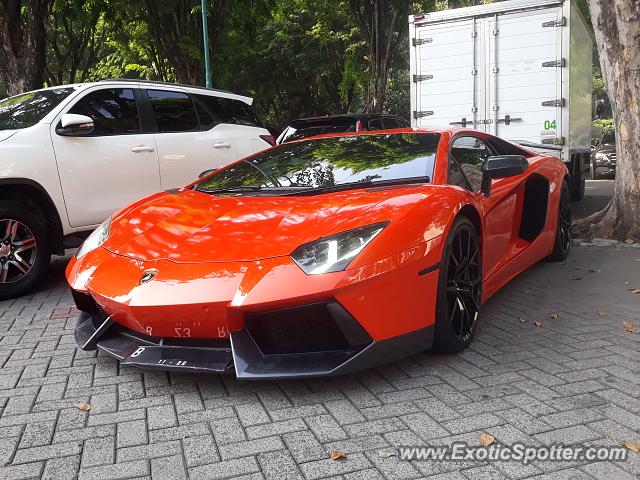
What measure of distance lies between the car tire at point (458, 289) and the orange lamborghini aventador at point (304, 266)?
0.04ft

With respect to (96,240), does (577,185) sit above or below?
below

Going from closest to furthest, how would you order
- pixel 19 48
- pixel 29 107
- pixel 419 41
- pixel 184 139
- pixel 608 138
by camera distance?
pixel 29 107 < pixel 184 139 < pixel 419 41 < pixel 19 48 < pixel 608 138

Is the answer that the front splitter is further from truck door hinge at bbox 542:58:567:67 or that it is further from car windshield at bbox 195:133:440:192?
truck door hinge at bbox 542:58:567:67

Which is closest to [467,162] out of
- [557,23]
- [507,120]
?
[507,120]

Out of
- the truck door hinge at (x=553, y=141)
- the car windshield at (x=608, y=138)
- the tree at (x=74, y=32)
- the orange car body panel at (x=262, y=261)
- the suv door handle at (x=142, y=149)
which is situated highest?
the tree at (x=74, y=32)

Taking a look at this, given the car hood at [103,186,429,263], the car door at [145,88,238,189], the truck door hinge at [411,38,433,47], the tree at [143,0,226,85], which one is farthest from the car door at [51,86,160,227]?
the tree at [143,0,226,85]

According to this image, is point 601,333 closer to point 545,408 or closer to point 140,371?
point 545,408

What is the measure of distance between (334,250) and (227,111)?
4564 millimetres

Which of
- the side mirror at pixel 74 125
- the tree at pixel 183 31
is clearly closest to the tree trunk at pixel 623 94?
the side mirror at pixel 74 125

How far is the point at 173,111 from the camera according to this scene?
636cm

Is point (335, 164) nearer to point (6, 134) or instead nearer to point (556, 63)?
point (6, 134)

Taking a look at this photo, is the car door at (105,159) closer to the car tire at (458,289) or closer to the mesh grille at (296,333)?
the mesh grille at (296,333)

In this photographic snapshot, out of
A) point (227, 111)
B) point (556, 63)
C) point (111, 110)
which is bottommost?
point (227, 111)

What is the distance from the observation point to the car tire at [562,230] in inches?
233
